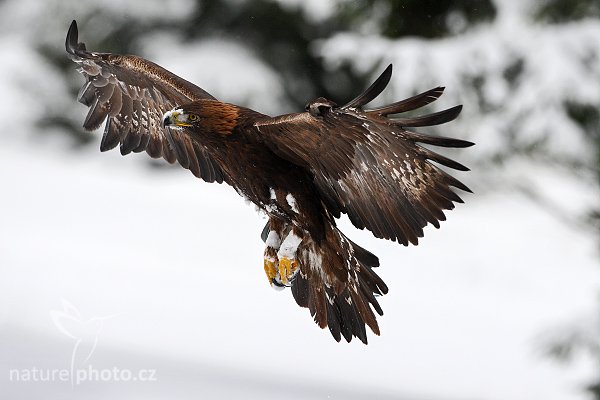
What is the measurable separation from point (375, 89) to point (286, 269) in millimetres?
838

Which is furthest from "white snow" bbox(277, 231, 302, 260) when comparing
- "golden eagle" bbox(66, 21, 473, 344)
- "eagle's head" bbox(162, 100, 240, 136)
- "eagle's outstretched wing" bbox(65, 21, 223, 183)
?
"eagle's head" bbox(162, 100, 240, 136)

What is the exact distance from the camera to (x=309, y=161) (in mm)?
3080

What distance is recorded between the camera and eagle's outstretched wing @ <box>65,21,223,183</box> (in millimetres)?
3500

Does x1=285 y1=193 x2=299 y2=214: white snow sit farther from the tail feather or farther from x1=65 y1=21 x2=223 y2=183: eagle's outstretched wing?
x1=65 y1=21 x2=223 y2=183: eagle's outstretched wing

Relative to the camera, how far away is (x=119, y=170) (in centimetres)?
1039

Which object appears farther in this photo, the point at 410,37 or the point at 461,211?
the point at 461,211

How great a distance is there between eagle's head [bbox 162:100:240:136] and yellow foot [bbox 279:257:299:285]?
0.49 metres

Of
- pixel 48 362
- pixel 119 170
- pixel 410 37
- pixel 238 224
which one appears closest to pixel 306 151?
pixel 48 362

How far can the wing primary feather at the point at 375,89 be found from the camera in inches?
104

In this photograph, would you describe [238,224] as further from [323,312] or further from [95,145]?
[323,312]

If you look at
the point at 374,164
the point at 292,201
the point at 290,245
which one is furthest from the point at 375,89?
the point at 290,245

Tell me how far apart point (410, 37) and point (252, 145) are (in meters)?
5.48

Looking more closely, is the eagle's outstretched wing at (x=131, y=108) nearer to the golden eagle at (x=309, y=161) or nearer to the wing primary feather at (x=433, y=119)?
the golden eagle at (x=309, y=161)

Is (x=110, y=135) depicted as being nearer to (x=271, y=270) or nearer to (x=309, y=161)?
(x=271, y=270)
